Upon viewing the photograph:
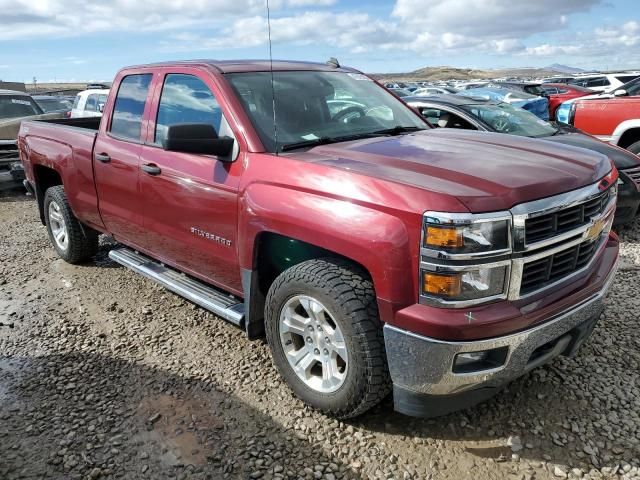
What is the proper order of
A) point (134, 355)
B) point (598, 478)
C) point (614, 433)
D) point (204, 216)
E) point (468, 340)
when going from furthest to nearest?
point (134, 355), point (204, 216), point (614, 433), point (598, 478), point (468, 340)

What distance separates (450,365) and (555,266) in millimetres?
761

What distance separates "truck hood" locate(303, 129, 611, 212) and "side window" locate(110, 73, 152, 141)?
175 cm

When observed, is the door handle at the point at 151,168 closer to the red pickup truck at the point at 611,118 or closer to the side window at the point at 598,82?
the red pickup truck at the point at 611,118

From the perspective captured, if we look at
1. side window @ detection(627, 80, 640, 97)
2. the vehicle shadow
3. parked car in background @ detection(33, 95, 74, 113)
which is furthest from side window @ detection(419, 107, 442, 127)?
parked car in background @ detection(33, 95, 74, 113)

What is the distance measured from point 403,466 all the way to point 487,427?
1.87 ft

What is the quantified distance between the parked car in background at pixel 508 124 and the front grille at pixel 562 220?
3.59 meters

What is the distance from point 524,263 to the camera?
7.88 feet

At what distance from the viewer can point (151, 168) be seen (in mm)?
3791

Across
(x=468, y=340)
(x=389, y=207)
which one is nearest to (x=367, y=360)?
(x=468, y=340)

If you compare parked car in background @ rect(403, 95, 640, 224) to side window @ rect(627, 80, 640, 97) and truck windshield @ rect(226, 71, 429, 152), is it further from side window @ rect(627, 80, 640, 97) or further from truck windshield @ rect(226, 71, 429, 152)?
truck windshield @ rect(226, 71, 429, 152)

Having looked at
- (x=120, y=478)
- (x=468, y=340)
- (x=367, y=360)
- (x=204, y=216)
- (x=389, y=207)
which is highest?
(x=389, y=207)

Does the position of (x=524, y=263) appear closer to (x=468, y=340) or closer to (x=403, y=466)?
(x=468, y=340)

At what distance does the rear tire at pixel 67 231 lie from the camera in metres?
5.39

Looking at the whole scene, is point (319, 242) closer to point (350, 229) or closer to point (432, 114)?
point (350, 229)
